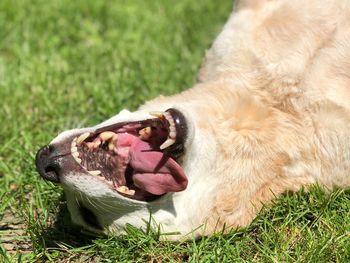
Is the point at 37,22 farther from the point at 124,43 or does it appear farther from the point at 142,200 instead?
the point at 142,200

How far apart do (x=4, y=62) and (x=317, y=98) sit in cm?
294

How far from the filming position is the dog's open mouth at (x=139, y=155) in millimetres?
3436

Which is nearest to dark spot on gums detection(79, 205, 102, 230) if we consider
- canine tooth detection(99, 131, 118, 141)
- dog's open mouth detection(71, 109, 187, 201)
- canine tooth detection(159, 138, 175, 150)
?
dog's open mouth detection(71, 109, 187, 201)

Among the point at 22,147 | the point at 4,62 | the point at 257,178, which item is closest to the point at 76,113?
A: the point at 22,147

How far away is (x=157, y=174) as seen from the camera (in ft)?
11.3

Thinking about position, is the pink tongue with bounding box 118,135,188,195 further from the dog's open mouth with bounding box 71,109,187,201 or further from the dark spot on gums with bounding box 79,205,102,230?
the dark spot on gums with bounding box 79,205,102,230

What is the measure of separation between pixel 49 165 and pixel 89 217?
41 cm

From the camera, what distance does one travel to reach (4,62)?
5.80 m

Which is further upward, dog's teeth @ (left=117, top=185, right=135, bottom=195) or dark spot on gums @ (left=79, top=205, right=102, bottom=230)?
dog's teeth @ (left=117, top=185, right=135, bottom=195)

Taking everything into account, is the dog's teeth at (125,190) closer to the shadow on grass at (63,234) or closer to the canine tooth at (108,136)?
the canine tooth at (108,136)

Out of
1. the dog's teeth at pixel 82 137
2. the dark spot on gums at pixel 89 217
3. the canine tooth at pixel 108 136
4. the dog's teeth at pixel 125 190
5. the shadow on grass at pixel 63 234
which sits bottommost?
the shadow on grass at pixel 63 234

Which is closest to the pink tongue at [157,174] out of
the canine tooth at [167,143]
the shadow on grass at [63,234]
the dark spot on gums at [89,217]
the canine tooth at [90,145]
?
the canine tooth at [167,143]

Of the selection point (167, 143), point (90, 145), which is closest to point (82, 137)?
point (90, 145)

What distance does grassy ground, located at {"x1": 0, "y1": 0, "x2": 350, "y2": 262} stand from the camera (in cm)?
366
